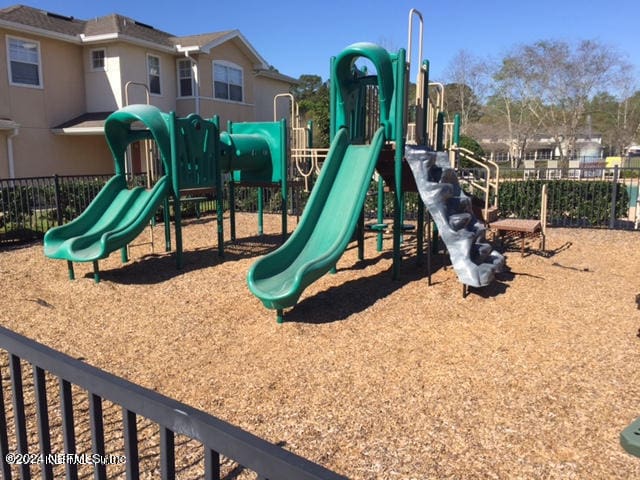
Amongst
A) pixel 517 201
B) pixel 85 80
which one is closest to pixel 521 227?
pixel 517 201

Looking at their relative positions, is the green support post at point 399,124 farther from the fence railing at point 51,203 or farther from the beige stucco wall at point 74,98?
the beige stucco wall at point 74,98

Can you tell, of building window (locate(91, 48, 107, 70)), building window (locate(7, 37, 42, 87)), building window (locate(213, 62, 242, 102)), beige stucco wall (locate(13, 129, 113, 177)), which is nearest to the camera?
building window (locate(7, 37, 42, 87))

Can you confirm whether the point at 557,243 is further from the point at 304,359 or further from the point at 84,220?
the point at 84,220

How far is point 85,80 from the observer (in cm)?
1944

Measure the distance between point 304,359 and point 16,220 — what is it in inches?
354

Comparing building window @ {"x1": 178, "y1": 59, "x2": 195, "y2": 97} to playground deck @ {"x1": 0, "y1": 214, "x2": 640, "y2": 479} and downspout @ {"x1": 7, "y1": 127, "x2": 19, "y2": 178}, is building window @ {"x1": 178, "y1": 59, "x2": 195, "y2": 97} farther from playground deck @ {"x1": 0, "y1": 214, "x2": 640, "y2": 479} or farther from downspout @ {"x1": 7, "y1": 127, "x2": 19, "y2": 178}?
playground deck @ {"x1": 0, "y1": 214, "x2": 640, "y2": 479}

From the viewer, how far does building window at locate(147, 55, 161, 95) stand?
2003cm

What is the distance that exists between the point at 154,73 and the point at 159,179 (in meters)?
13.3

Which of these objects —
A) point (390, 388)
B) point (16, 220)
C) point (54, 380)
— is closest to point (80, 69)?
point (16, 220)

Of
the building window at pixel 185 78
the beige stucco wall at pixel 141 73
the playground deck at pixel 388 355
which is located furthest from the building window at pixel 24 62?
the playground deck at pixel 388 355

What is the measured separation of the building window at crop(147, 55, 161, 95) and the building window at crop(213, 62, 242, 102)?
246cm

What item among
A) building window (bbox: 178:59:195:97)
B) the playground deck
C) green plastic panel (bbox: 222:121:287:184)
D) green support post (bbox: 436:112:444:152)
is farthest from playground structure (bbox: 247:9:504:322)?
building window (bbox: 178:59:195:97)

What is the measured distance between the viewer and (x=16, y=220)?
11188 millimetres

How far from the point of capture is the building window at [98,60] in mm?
19156
